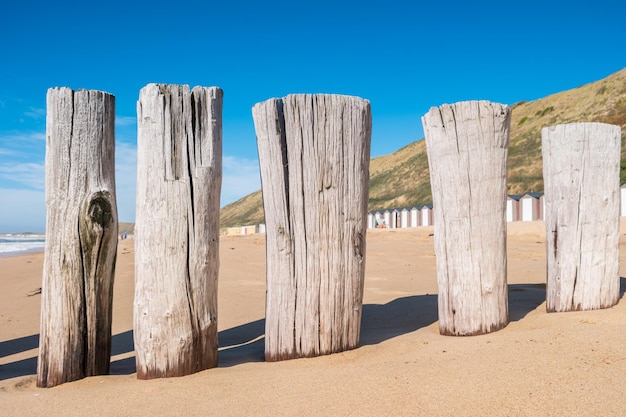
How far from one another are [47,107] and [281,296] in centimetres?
204

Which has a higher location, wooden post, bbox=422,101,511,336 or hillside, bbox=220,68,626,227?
hillside, bbox=220,68,626,227

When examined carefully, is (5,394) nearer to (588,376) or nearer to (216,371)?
(216,371)

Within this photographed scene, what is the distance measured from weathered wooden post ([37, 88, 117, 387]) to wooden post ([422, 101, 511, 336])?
247 centimetres

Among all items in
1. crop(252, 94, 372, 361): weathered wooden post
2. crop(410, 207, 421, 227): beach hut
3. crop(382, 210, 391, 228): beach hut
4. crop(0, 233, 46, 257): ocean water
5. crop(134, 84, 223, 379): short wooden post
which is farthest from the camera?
crop(382, 210, 391, 228): beach hut

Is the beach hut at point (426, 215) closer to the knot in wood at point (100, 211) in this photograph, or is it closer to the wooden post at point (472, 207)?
the wooden post at point (472, 207)

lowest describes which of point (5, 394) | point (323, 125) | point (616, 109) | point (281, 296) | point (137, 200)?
point (5, 394)

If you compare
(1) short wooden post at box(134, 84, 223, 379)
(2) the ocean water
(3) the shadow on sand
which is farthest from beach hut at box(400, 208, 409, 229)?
(1) short wooden post at box(134, 84, 223, 379)

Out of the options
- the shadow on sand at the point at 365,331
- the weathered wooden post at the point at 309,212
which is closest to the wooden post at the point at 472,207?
the shadow on sand at the point at 365,331

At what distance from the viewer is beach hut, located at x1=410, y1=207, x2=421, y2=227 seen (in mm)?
34188


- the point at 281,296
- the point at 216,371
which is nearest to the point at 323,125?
the point at 281,296

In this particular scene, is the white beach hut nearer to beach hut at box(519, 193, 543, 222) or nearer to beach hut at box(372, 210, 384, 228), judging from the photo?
beach hut at box(372, 210, 384, 228)

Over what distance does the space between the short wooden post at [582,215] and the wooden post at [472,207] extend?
0.67 meters

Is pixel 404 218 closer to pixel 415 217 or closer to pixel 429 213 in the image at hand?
pixel 415 217

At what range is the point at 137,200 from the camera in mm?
3523
